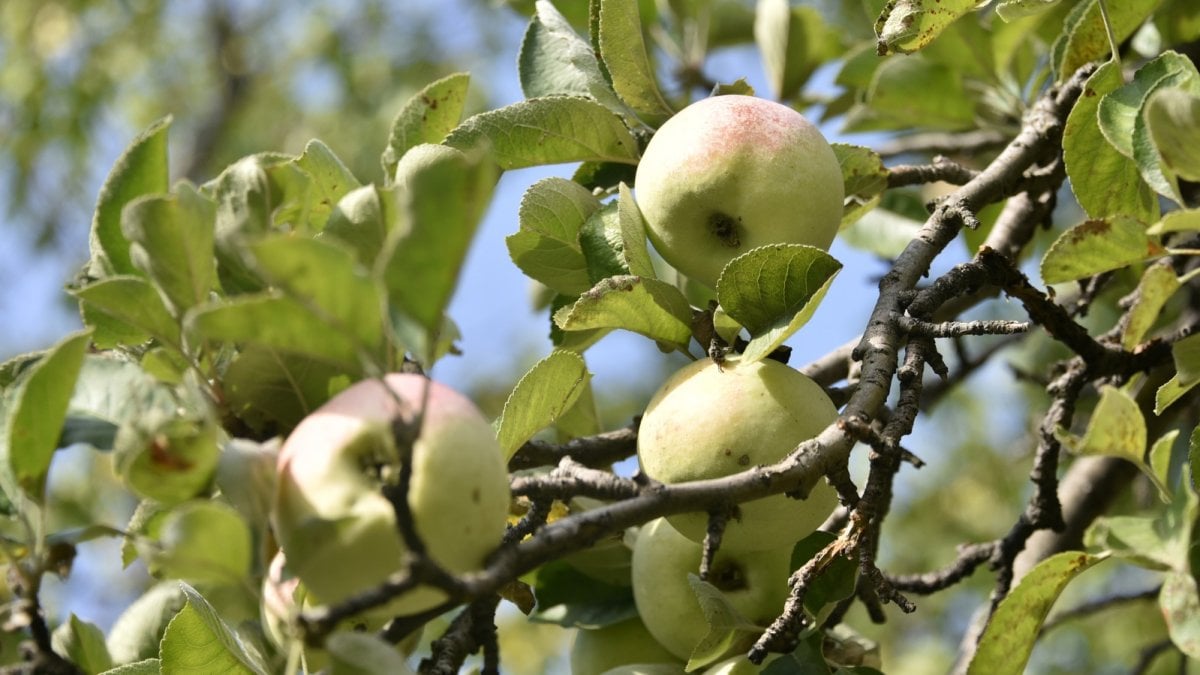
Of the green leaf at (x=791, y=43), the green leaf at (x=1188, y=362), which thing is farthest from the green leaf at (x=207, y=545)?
the green leaf at (x=791, y=43)

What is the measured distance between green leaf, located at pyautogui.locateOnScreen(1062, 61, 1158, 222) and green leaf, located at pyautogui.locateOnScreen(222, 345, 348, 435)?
27.9 inches

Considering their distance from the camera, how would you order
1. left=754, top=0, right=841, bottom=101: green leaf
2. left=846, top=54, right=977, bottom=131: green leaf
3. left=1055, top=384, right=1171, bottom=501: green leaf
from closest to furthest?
left=1055, top=384, right=1171, bottom=501: green leaf
left=846, top=54, right=977, bottom=131: green leaf
left=754, top=0, right=841, bottom=101: green leaf

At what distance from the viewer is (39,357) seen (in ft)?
2.99

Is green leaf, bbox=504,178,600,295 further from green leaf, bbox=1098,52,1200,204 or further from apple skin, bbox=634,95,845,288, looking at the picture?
green leaf, bbox=1098,52,1200,204

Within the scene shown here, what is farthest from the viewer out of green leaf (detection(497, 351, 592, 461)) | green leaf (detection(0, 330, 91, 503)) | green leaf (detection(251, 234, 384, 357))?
green leaf (detection(497, 351, 592, 461))

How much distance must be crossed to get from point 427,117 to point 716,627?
1.75 feet

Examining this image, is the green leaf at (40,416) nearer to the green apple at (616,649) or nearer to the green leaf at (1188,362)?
the green apple at (616,649)

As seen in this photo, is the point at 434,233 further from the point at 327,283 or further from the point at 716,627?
the point at 716,627

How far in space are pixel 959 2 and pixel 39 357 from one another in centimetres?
81

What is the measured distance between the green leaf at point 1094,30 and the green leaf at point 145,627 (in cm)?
112

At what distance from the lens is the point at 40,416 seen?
74 cm

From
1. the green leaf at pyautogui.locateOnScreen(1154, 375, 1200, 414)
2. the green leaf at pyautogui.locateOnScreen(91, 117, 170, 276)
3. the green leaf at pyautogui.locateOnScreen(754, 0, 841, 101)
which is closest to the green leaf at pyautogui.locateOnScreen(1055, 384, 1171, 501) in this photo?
the green leaf at pyautogui.locateOnScreen(1154, 375, 1200, 414)

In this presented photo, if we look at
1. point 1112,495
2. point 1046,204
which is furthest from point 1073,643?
point 1046,204

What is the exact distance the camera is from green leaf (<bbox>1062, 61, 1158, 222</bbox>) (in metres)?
1.15
